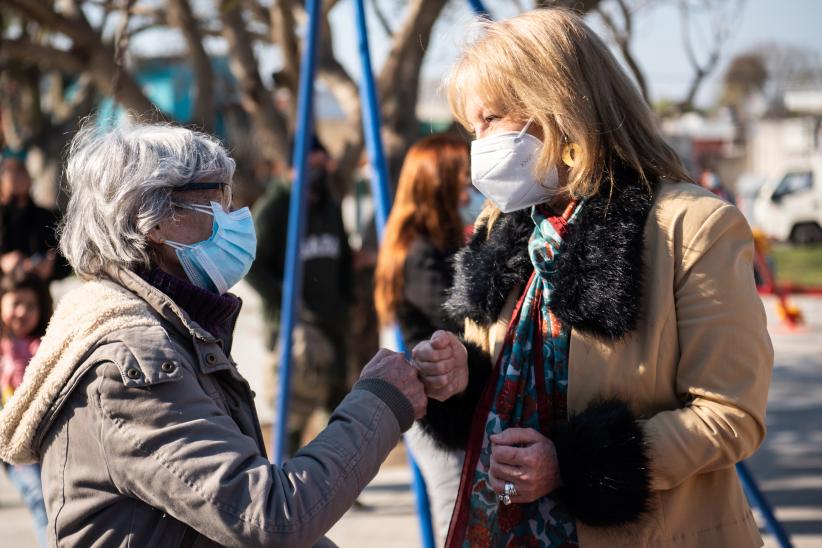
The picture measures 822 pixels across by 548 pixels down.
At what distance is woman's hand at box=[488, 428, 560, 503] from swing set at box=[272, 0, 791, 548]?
1547 mm

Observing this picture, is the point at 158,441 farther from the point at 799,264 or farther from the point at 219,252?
the point at 799,264

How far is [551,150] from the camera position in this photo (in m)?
1.93

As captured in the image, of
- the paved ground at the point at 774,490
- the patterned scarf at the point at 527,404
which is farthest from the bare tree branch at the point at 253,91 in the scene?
the patterned scarf at the point at 527,404

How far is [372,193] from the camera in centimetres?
395

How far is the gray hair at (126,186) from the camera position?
177 cm

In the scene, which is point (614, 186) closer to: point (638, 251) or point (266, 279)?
point (638, 251)

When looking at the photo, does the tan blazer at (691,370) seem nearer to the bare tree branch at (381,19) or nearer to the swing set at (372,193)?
the swing set at (372,193)

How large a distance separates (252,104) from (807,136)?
3733 centimetres

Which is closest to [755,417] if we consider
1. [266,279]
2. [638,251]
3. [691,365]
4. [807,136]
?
[691,365]

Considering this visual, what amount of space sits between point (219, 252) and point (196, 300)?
0.13 meters

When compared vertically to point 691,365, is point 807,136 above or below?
below

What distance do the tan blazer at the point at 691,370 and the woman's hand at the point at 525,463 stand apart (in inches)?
4.2

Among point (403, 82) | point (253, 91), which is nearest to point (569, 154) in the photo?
point (403, 82)

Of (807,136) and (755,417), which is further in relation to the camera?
(807,136)
